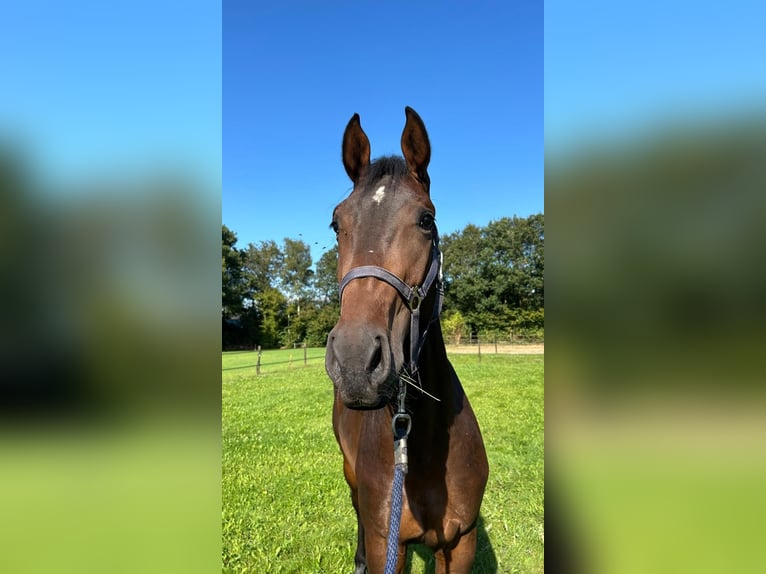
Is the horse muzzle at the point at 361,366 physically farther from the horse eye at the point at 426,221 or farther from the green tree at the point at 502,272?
the green tree at the point at 502,272

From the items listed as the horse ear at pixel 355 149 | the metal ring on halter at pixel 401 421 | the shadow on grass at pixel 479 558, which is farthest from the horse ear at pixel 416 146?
the shadow on grass at pixel 479 558

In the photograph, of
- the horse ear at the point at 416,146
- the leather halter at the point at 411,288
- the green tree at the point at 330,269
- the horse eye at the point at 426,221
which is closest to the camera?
the leather halter at the point at 411,288

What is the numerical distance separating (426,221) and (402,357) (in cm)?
61

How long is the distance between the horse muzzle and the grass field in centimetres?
360

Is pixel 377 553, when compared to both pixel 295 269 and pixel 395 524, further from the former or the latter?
pixel 295 269

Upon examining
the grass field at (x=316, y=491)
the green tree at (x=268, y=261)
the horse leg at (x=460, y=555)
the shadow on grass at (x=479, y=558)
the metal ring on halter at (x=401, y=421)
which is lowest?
the grass field at (x=316, y=491)

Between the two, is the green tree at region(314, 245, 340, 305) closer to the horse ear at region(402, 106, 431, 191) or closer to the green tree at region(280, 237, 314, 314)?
the horse ear at region(402, 106, 431, 191)

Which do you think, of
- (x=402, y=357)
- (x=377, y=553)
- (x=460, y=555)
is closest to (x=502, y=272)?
(x=460, y=555)

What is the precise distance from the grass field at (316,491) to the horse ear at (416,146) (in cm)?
389

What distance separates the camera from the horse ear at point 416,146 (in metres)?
1.97

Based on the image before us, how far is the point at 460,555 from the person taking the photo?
2338 mm

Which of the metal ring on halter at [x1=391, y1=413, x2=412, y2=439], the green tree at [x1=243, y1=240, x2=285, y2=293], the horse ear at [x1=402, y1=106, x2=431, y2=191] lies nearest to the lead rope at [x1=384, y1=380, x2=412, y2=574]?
the metal ring on halter at [x1=391, y1=413, x2=412, y2=439]
